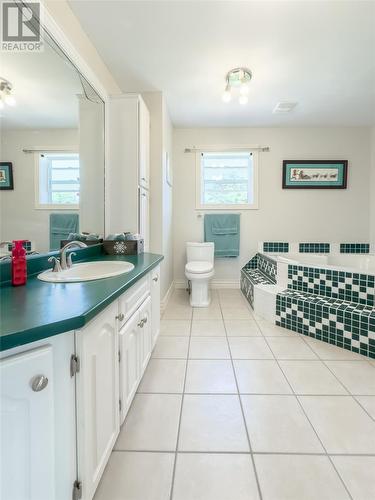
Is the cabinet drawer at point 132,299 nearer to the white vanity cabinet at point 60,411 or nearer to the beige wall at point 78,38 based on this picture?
the white vanity cabinet at point 60,411

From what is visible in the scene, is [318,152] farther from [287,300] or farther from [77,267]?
[77,267]

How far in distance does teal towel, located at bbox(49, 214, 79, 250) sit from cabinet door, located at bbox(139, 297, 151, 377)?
614 mm

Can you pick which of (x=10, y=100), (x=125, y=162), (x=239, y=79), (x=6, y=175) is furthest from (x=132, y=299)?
(x=239, y=79)

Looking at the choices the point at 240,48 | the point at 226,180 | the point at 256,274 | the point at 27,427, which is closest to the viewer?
the point at 27,427

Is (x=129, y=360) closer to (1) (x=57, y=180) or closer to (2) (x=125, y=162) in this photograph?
(1) (x=57, y=180)

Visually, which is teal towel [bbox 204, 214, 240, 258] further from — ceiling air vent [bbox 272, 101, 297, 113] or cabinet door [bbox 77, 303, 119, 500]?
cabinet door [bbox 77, 303, 119, 500]

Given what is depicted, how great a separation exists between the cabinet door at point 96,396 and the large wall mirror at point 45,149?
0.59 meters

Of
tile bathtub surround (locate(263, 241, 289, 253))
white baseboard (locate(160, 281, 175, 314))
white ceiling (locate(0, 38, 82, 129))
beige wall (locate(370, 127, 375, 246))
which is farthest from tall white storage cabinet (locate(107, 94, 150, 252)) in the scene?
beige wall (locate(370, 127, 375, 246))

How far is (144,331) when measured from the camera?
5.12ft

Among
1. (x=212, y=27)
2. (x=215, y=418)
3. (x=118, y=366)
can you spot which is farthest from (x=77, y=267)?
(x=212, y=27)

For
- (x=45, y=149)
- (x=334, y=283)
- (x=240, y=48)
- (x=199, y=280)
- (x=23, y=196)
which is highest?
(x=240, y=48)

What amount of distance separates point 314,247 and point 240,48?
2720 mm

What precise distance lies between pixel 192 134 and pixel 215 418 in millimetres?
3484

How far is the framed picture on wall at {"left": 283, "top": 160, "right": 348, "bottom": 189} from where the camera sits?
12.0 ft
